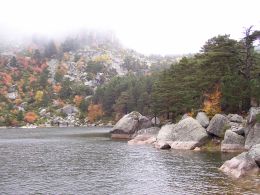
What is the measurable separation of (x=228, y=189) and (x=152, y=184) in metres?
8.47

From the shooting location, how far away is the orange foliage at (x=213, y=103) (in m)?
80.1

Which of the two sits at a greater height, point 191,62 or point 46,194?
point 191,62

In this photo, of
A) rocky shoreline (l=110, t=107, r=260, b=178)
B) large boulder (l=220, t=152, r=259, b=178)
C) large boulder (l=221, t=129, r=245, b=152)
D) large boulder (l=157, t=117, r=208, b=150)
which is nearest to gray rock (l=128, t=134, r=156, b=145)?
rocky shoreline (l=110, t=107, r=260, b=178)

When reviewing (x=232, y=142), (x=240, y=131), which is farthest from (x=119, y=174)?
(x=240, y=131)

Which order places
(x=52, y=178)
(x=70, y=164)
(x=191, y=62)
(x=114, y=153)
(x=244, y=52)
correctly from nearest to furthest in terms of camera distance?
1. (x=52, y=178)
2. (x=70, y=164)
3. (x=114, y=153)
4. (x=244, y=52)
5. (x=191, y=62)

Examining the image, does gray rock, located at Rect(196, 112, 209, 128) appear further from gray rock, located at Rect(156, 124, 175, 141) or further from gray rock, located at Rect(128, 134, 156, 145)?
gray rock, located at Rect(128, 134, 156, 145)

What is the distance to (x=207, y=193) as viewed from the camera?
118 feet

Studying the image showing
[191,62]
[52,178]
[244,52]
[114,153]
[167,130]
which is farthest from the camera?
[191,62]

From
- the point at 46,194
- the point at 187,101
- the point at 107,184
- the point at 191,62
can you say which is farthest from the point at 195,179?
the point at 191,62

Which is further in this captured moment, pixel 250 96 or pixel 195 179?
pixel 250 96

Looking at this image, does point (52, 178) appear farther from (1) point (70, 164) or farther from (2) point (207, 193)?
(2) point (207, 193)

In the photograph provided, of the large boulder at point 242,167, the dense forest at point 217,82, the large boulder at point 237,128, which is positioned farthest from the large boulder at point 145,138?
the large boulder at point 242,167

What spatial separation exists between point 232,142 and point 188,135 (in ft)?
33.5

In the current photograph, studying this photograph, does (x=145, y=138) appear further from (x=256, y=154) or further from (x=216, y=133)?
(x=256, y=154)
